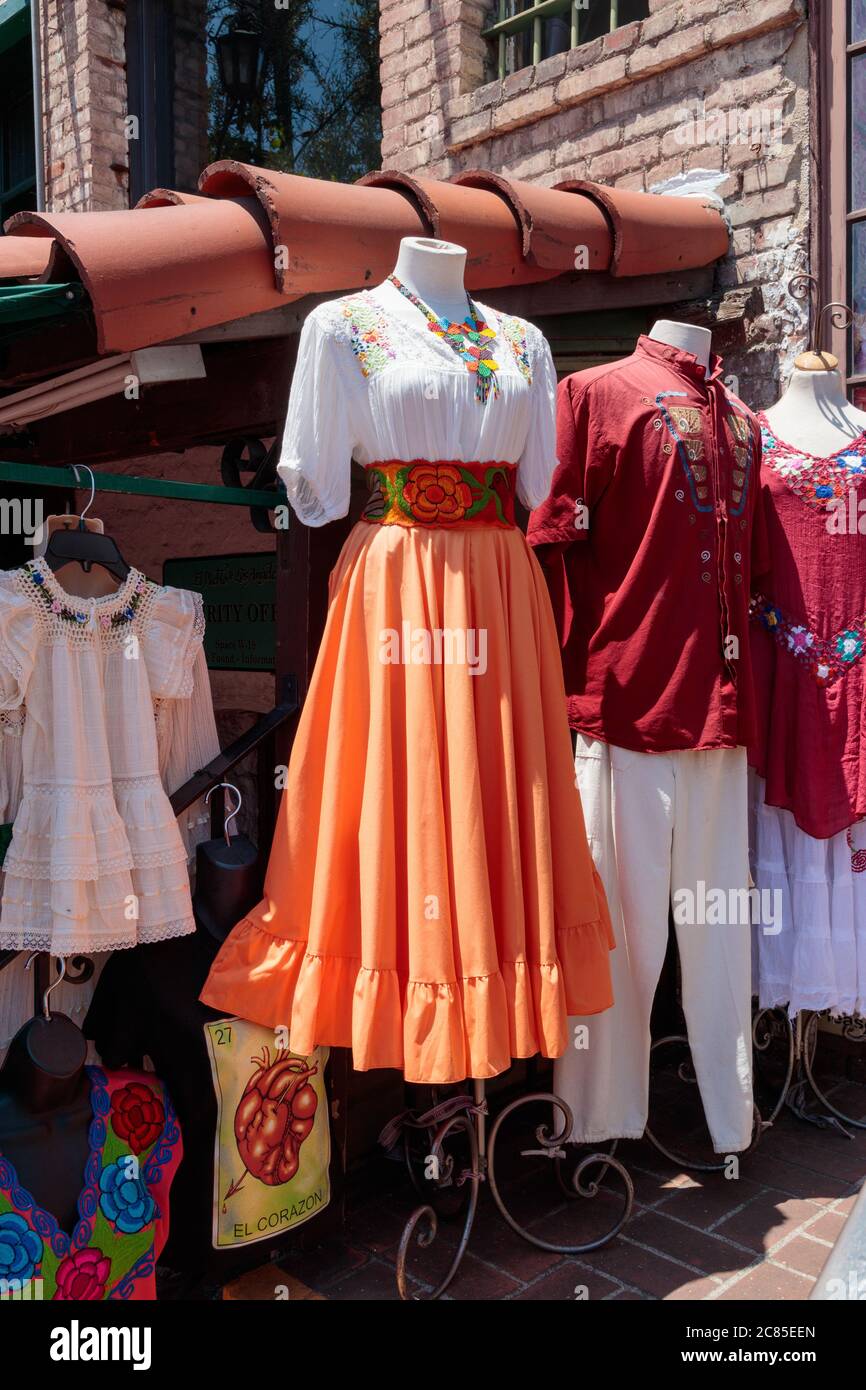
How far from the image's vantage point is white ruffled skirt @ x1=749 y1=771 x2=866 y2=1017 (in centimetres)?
341

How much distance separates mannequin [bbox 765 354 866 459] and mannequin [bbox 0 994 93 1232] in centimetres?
264

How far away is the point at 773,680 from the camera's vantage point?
345 cm

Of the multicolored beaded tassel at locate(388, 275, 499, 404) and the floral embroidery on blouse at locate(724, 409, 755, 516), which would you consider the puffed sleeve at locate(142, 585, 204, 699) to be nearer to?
the multicolored beaded tassel at locate(388, 275, 499, 404)

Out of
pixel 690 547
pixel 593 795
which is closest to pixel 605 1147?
pixel 593 795

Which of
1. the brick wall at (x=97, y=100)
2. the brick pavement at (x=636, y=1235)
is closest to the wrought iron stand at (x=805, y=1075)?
the brick pavement at (x=636, y=1235)

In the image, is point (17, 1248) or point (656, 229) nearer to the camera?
point (17, 1248)

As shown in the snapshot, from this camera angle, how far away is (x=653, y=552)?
3.02 meters

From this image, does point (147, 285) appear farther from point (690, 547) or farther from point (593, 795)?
point (593, 795)

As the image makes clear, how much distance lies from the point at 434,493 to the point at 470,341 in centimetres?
36

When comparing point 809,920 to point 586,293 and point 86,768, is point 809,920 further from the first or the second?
point 86,768

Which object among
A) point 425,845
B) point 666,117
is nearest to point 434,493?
point 425,845

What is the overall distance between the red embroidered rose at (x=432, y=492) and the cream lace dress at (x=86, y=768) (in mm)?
592

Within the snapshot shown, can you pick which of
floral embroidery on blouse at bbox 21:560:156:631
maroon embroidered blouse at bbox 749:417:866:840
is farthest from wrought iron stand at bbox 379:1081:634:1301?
floral embroidery on blouse at bbox 21:560:156:631

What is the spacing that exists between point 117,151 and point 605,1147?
608 centimetres
